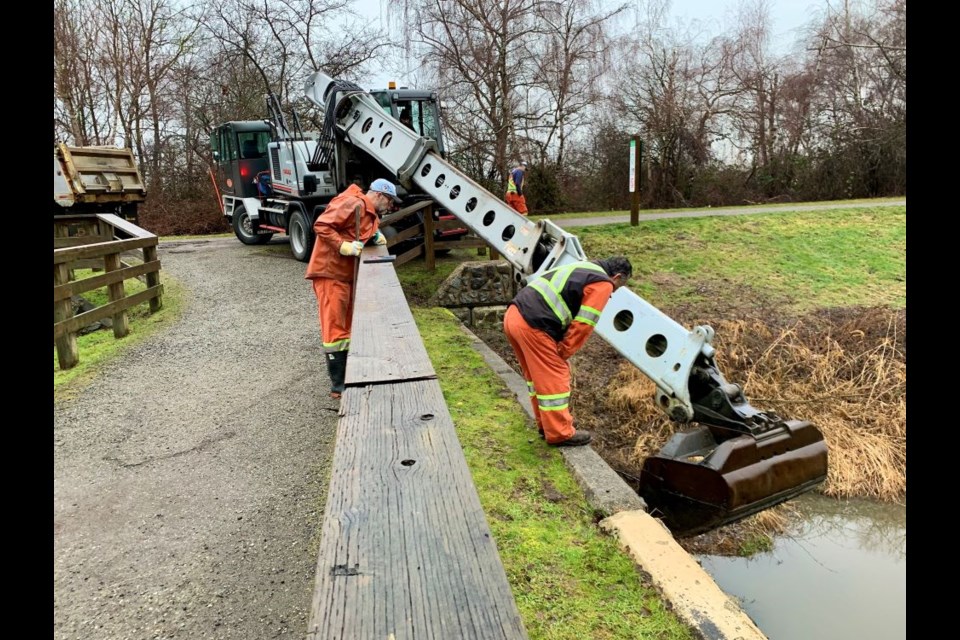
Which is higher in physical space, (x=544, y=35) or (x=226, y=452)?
(x=544, y=35)

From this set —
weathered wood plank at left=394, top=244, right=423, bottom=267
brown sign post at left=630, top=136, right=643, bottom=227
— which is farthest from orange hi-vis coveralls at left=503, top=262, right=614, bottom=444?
brown sign post at left=630, top=136, right=643, bottom=227

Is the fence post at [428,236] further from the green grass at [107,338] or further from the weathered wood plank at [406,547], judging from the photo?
the weathered wood plank at [406,547]

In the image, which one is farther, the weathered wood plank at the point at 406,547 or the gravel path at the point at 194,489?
the gravel path at the point at 194,489

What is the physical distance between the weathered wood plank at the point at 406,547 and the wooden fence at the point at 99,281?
496cm

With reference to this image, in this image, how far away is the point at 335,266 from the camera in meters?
5.45

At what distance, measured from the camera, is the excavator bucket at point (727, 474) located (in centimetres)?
402

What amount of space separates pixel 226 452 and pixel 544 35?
1753 centimetres

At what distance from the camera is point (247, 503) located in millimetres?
4059

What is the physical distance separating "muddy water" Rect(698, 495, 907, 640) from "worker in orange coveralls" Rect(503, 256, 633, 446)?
171cm

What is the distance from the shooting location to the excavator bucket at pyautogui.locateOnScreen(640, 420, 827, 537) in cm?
402

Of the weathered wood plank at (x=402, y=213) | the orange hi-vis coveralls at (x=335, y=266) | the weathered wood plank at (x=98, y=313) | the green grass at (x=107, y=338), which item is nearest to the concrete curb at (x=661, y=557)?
the orange hi-vis coveralls at (x=335, y=266)

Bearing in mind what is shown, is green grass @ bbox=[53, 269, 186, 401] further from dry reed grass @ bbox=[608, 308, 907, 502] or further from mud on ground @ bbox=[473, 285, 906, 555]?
dry reed grass @ bbox=[608, 308, 907, 502]

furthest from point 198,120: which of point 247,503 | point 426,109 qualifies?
point 247,503
